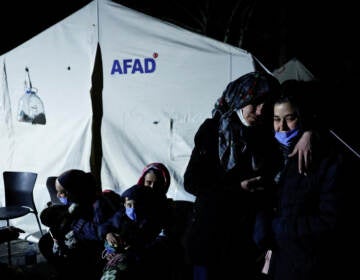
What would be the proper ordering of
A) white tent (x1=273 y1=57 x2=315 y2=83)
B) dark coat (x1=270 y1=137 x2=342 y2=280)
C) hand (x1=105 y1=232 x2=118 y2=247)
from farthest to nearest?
white tent (x1=273 y1=57 x2=315 y2=83)
hand (x1=105 y1=232 x2=118 y2=247)
dark coat (x1=270 y1=137 x2=342 y2=280)

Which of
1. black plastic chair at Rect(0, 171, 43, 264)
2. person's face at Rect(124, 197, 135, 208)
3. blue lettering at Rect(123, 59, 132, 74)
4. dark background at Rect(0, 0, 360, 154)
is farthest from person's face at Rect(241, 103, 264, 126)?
dark background at Rect(0, 0, 360, 154)

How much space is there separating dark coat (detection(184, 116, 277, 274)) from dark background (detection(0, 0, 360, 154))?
722 cm

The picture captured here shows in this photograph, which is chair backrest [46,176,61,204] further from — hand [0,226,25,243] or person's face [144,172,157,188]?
hand [0,226,25,243]

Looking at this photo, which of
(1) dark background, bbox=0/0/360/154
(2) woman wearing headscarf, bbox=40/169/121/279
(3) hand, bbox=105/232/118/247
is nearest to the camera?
(3) hand, bbox=105/232/118/247

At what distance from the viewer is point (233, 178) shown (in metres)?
1.77

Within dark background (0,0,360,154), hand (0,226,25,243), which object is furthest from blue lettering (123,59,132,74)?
dark background (0,0,360,154)

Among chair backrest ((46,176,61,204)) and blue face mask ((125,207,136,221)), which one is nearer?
blue face mask ((125,207,136,221))

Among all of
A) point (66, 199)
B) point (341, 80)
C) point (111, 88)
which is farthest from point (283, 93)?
point (341, 80)

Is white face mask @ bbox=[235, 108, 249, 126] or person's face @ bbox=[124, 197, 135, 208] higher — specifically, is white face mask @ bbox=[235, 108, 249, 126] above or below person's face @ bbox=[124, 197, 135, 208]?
above

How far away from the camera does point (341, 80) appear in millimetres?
9523

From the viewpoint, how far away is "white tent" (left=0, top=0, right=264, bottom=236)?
4234 mm

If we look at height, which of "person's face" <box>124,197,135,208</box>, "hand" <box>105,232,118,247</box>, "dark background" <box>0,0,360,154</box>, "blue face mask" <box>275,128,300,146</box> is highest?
"dark background" <box>0,0,360,154</box>

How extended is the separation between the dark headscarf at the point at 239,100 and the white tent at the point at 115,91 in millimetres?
2249

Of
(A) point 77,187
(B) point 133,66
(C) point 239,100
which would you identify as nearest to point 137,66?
(B) point 133,66
